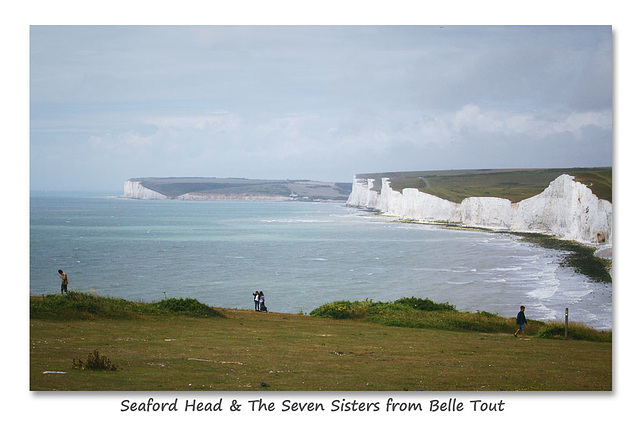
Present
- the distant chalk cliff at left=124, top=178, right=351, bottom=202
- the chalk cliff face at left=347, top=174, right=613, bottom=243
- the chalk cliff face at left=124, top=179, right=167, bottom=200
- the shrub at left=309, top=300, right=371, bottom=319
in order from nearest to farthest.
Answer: the shrub at left=309, top=300, right=371, bottom=319, the chalk cliff face at left=347, top=174, right=613, bottom=243, the chalk cliff face at left=124, top=179, right=167, bottom=200, the distant chalk cliff at left=124, top=178, right=351, bottom=202

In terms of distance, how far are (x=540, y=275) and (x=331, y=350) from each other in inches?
405

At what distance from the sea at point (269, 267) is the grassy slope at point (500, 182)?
7.25ft

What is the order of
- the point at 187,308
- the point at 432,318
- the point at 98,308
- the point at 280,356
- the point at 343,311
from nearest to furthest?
the point at 280,356
the point at 98,308
the point at 187,308
the point at 432,318
the point at 343,311

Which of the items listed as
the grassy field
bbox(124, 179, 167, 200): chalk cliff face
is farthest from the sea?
the grassy field

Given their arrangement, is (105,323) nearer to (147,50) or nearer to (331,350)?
(331,350)

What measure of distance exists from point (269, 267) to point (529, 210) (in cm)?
1121

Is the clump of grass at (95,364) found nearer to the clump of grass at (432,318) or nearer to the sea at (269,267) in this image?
the sea at (269,267)

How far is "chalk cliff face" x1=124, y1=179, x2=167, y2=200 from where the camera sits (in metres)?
14.4

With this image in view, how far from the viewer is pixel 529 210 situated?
2317 centimetres

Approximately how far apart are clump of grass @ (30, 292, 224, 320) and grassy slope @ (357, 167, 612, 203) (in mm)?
8847

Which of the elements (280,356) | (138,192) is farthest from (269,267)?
(280,356)

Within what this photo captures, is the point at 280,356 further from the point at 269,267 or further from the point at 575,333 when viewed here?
the point at 269,267

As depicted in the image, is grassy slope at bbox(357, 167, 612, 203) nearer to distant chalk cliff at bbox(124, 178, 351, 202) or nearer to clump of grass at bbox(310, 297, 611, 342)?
clump of grass at bbox(310, 297, 611, 342)
